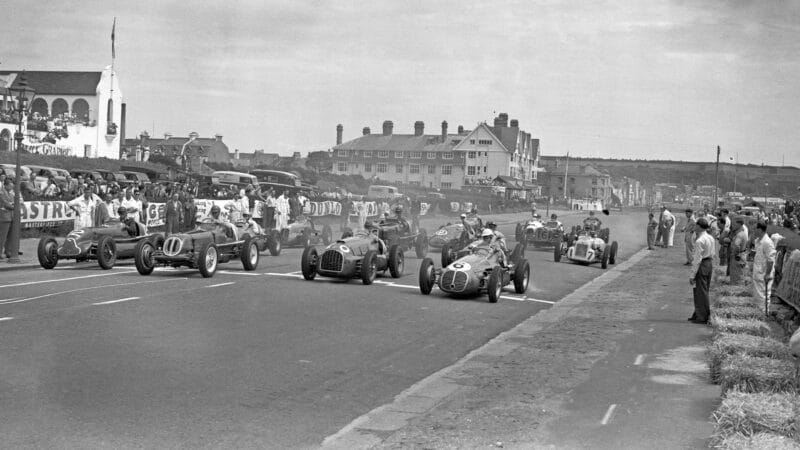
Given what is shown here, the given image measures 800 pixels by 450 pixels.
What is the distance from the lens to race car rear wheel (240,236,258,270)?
860 inches

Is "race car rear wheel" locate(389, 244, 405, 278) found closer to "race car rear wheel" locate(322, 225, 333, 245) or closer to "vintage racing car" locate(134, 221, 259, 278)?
"vintage racing car" locate(134, 221, 259, 278)

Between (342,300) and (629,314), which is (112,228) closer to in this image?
(342,300)

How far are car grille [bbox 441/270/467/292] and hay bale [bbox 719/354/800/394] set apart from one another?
9084mm

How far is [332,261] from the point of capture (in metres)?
20.0

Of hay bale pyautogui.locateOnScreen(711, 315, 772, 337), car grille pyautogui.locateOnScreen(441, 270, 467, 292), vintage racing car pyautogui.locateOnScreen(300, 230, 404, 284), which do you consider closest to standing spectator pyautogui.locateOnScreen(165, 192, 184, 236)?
vintage racing car pyautogui.locateOnScreen(300, 230, 404, 284)

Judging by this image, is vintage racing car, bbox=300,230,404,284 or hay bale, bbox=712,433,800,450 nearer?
hay bale, bbox=712,433,800,450

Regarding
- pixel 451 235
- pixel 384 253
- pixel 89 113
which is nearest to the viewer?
pixel 384 253

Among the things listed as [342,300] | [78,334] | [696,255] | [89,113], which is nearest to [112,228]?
[342,300]

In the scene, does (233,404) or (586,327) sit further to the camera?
(586,327)

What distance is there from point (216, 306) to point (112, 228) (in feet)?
26.6

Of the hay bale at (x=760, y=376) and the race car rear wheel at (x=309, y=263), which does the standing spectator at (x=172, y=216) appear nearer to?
the race car rear wheel at (x=309, y=263)

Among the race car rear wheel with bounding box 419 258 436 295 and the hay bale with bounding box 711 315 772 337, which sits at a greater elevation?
the hay bale with bounding box 711 315 772 337

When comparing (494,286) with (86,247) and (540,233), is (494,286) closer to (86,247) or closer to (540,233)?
(86,247)

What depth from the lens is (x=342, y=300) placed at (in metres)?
17.1
